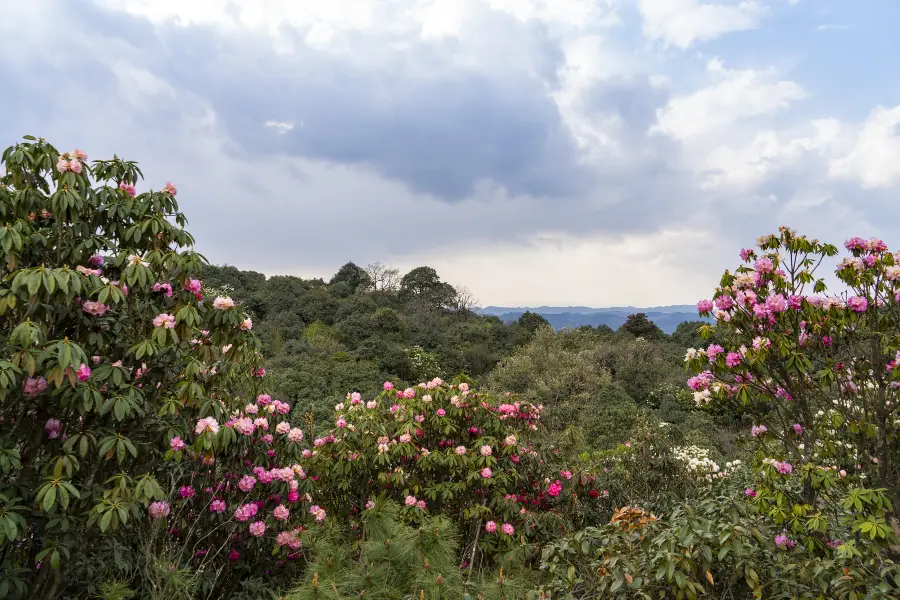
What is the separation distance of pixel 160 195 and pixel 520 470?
387 cm

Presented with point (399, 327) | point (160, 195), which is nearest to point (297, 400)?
point (399, 327)

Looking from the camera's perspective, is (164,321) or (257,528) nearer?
(164,321)

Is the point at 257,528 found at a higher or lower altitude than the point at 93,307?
lower

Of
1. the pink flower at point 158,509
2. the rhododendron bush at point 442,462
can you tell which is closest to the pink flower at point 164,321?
the pink flower at point 158,509

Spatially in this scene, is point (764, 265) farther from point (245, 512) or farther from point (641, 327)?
point (641, 327)

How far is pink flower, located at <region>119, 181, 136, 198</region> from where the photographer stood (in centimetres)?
330

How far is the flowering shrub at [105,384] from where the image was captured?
261cm

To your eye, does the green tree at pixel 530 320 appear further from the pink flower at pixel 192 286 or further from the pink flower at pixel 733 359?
the pink flower at pixel 192 286

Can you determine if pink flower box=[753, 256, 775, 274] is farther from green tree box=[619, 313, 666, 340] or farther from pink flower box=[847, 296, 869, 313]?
green tree box=[619, 313, 666, 340]

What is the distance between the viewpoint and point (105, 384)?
2861mm

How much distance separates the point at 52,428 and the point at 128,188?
151cm

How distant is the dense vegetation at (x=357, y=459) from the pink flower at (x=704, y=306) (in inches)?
0.6

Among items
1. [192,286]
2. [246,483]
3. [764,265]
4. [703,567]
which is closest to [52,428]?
[192,286]

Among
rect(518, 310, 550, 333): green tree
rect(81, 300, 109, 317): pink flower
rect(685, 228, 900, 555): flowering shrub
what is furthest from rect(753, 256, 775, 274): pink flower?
rect(518, 310, 550, 333): green tree
